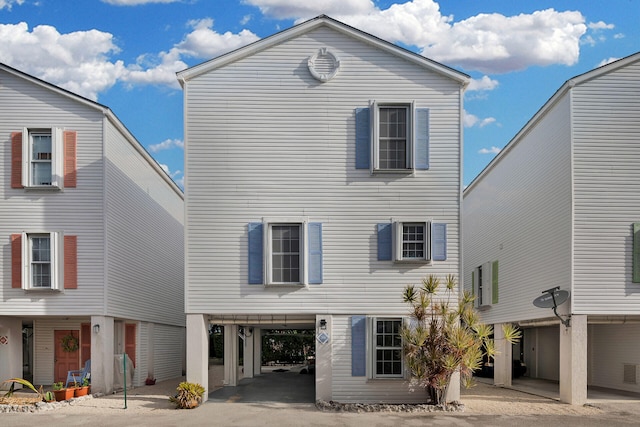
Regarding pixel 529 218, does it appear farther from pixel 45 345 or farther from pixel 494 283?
pixel 45 345

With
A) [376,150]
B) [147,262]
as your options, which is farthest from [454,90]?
[147,262]

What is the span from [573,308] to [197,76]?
12771 mm

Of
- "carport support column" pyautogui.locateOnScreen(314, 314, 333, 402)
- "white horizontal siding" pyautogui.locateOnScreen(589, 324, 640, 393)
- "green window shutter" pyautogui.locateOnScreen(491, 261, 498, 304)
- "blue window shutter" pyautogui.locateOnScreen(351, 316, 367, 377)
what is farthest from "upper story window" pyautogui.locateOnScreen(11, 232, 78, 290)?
"white horizontal siding" pyautogui.locateOnScreen(589, 324, 640, 393)

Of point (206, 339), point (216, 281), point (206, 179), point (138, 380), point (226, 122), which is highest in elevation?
point (226, 122)

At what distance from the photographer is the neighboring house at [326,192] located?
1784cm

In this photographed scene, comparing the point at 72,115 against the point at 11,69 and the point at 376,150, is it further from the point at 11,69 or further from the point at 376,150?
the point at 376,150

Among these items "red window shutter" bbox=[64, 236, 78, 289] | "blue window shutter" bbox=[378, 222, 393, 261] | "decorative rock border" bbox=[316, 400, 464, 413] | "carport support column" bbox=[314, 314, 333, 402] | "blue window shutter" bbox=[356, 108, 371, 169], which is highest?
"blue window shutter" bbox=[356, 108, 371, 169]

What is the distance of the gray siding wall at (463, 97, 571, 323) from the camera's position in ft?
61.1

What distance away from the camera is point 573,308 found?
17.7 m

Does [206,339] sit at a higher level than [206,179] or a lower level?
lower

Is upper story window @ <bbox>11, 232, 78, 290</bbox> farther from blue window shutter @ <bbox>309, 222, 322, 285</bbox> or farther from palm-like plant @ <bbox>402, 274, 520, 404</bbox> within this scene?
palm-like plant @ <bbox>402, 274, 520, 404</bbox>

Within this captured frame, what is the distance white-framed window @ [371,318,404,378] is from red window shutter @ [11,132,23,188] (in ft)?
38.9

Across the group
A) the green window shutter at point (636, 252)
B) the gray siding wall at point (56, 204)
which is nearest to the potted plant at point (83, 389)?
the gray siding wall at point (56, 204)

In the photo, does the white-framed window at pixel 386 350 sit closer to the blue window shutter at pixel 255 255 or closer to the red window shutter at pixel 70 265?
the blue window shutter at pixel 255 255
